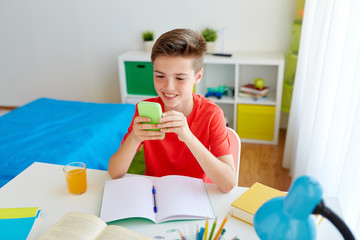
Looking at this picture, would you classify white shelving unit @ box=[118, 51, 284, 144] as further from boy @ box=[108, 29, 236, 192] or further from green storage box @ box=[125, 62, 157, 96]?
boy @ box=[108, 29, 236, 192]

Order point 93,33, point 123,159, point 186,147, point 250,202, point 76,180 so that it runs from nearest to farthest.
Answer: point 250,202 < point 76,180 < point 123,159 < point 186,147 < point 93,33

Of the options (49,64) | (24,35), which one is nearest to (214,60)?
(49,64)

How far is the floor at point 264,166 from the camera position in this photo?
7.78 ft

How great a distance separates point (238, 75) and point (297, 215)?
2.42 metres

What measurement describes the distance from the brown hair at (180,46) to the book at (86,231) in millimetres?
625

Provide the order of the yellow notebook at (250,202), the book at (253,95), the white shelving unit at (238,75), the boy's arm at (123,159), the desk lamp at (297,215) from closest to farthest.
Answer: the desk lamp at (297,215)
the yellow notebook at (250,202)
the boy's arm at (123,159)
the white shelving unit at (238,75)
the book at (253,95)

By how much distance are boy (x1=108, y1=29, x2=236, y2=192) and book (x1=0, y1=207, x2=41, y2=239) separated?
0.96 feet

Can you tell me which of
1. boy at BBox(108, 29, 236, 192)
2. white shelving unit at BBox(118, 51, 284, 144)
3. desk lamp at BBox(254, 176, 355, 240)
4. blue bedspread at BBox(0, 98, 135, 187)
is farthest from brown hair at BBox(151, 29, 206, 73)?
white shelving unit at BBox(118, 51, 284, 144)

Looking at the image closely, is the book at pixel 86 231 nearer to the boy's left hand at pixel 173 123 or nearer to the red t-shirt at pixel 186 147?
the boy's left hand at pixel 173 123

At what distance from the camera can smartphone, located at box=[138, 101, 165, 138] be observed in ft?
3.26

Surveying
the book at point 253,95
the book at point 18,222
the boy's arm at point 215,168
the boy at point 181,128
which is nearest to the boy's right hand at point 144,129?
the boy at point 181,128

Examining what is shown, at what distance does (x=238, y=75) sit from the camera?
288 cm

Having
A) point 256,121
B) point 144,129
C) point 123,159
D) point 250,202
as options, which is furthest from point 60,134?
point 256,121

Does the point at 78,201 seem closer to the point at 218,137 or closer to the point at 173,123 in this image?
the point at 173,123
